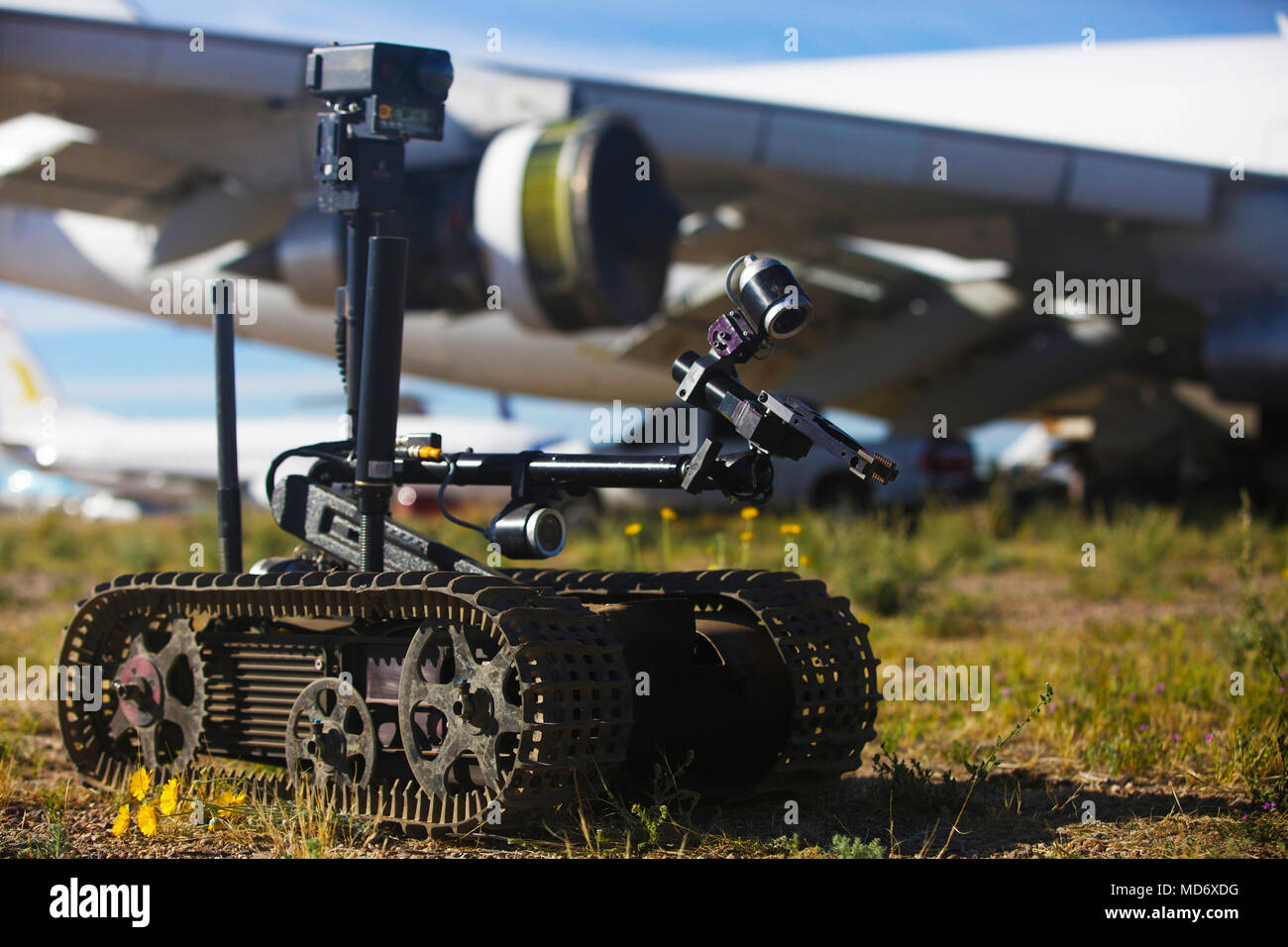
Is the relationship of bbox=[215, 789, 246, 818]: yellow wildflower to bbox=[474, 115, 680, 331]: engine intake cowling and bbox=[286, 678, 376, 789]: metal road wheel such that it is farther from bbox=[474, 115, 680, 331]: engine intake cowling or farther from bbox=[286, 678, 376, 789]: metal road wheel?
bbox=[474, 115, 680, 331]: engine intake cowling

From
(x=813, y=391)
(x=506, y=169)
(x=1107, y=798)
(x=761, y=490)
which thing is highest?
(x=506, y=169)

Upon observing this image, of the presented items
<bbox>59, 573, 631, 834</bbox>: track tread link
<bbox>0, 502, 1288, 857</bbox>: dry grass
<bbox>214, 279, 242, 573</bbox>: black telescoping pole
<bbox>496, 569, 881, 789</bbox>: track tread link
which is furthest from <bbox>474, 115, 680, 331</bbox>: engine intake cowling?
<bbox>59, 573, 631, 834</bbox>: track tread link

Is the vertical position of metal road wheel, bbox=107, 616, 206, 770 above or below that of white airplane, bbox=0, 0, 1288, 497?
below

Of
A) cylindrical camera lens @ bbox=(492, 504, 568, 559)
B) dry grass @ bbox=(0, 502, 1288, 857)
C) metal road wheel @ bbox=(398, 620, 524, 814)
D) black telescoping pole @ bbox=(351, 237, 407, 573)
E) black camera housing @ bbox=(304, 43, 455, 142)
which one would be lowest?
dry grass @ bbox=(0, 502, 1288, 857)

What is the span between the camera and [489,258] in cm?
1184

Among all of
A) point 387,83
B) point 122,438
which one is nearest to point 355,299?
point 387,83

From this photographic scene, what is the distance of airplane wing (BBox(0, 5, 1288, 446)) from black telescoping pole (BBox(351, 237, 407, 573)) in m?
7.31

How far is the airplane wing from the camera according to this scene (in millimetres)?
13164

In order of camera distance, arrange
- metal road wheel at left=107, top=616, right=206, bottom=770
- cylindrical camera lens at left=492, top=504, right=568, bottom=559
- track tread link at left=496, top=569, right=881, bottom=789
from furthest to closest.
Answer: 1. metal road wheel at left=107, top=616, right=206, bottom=770
2. track tread link at left=496, top=569, right=881, bottom=789
3. cylindrical camera lens at left=492, top=504, right=568, bottom=559

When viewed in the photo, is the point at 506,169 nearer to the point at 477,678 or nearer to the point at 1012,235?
the point at 1012,235

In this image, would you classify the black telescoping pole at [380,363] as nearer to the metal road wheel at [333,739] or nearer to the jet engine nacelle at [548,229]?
the metal road wheel at [333,739]
